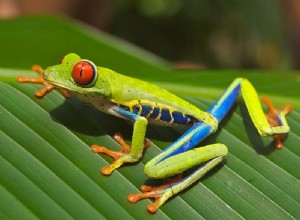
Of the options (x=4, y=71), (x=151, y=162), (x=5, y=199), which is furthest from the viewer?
(x=4, y=71)

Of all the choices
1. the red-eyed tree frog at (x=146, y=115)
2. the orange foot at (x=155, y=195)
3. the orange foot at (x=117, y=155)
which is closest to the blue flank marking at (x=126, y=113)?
the red-eyed tree frog at (x=146, y=115)

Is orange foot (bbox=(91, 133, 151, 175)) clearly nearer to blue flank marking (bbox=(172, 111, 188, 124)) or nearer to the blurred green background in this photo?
blue flank marking (bbox=(172, 111, 188, 124))

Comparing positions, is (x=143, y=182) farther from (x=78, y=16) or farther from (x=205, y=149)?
(x=78, y=16)

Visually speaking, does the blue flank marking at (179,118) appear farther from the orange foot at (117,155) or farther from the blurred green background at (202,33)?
the blurred green background at (202,33)

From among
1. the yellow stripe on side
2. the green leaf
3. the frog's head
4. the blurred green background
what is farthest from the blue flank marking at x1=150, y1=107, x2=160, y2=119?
the blurred green background

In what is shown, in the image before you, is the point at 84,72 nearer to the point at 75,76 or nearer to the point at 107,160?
the point at 75,76

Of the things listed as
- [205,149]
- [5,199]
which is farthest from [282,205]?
[5,199]

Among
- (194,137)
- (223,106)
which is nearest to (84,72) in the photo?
(194,137)
